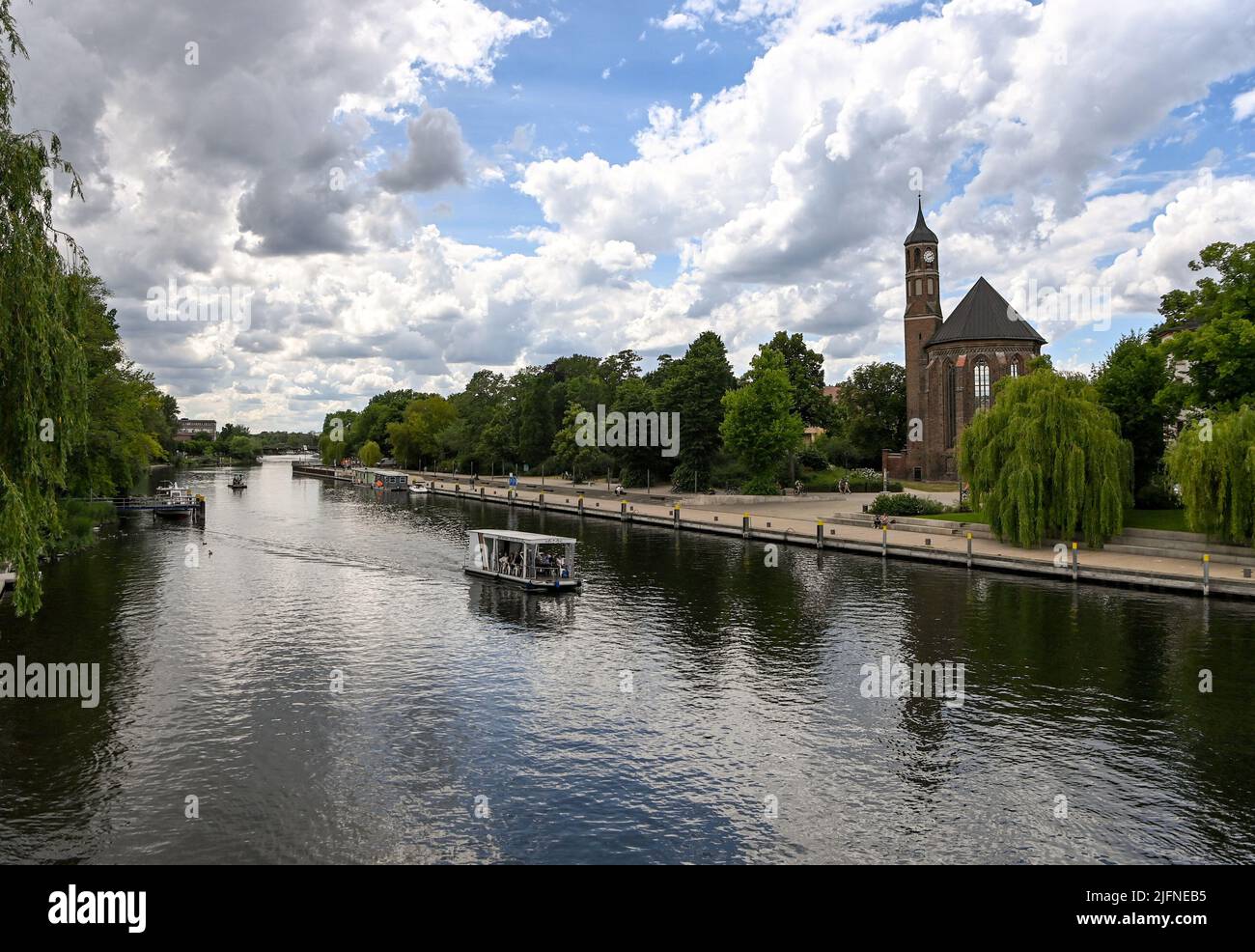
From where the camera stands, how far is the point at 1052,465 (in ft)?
144

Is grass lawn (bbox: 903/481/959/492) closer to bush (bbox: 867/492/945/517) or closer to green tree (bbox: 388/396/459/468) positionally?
bush (bbox: 867/492/945/517)

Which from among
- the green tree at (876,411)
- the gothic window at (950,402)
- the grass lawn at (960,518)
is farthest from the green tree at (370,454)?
the grass lawn at (960,518)

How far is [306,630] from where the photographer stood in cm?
3128

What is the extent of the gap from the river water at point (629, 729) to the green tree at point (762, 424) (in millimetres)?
36499

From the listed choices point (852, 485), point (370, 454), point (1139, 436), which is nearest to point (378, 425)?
point (370, 454)

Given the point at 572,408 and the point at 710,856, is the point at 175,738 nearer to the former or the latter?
the point at 710,856

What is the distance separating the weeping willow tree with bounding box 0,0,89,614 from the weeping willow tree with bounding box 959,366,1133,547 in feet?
138

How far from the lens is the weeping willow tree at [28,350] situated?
703 inches

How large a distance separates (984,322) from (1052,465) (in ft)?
142

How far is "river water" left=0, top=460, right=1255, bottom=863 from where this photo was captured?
609 inches

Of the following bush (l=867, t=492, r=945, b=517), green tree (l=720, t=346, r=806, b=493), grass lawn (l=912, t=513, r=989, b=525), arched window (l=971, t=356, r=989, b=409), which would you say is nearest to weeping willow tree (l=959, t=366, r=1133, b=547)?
grass lawn (l=912, t=513, r=989, b=525)

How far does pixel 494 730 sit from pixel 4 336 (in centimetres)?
1407

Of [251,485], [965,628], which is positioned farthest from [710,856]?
[251,485]
